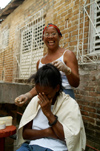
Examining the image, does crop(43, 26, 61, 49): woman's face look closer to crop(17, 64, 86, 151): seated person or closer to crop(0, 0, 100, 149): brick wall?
crop(17, 64, 86, 151): seated person

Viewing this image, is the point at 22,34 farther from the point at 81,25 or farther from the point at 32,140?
the point at 32,140

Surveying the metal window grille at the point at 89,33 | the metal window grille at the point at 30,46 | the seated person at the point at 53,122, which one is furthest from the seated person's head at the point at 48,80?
the metal window grille at the point at 30,46

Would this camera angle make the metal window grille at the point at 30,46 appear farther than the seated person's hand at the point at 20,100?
Yes

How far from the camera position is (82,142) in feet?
4.67

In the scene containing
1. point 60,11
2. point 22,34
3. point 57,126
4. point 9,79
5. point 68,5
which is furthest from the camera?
point 9,79

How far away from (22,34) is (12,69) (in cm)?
136

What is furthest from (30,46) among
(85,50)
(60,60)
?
(60,60)

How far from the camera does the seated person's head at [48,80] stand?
4.49ft

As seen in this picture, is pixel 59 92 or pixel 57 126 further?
pixel 59 92

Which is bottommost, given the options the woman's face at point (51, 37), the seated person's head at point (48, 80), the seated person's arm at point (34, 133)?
the seated person's arm at point (34, 133)

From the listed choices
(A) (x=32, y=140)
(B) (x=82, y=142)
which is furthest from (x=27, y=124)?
(B) (x=82, y=142)

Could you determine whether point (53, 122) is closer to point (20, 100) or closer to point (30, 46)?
point (20, 100)

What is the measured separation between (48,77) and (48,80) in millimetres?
26

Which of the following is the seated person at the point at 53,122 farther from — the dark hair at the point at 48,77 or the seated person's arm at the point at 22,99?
the seated person's arm at the point at 22,99
